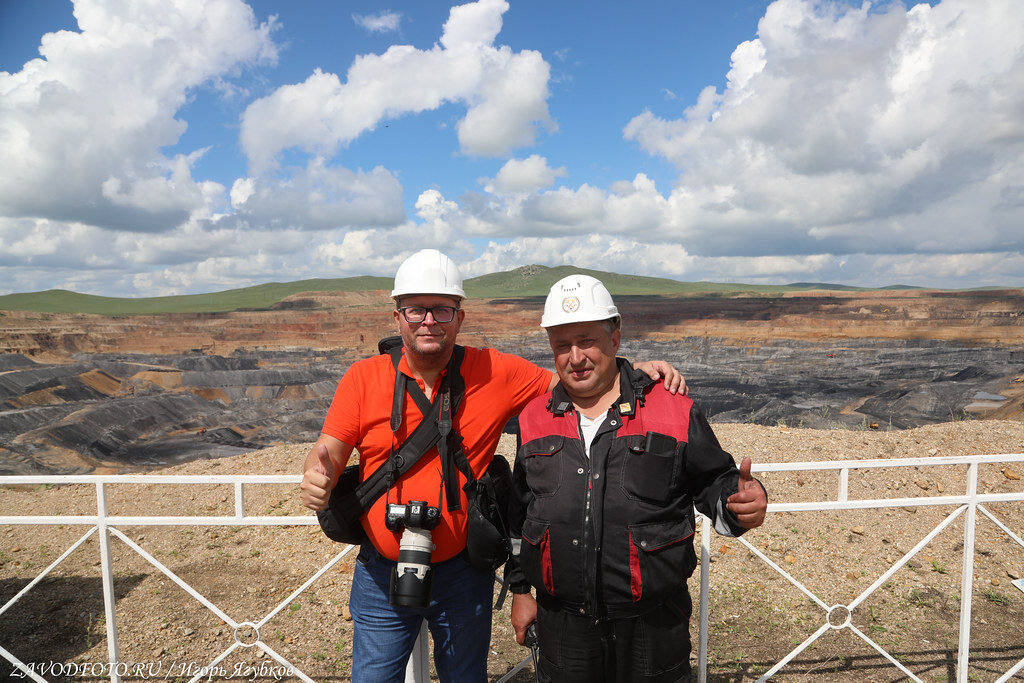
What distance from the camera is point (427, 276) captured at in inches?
91.5

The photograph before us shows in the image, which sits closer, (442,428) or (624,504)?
(624,504)

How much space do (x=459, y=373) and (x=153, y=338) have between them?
3967 cm

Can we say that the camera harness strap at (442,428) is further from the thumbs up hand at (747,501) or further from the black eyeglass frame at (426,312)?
the thumbs up hand at (747,501)

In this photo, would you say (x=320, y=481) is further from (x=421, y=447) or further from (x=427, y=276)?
(x=427, y=276)

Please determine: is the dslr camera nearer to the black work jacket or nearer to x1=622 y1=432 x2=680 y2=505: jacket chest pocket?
the black work jacket

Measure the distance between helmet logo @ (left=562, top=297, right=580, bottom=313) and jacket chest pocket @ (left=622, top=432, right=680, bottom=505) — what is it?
58cm

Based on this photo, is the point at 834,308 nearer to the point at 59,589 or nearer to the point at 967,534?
the point at 967,534

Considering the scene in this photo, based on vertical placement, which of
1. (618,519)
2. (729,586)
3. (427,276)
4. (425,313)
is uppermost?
(427,276)

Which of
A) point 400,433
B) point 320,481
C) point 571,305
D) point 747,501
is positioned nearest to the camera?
point 747,501

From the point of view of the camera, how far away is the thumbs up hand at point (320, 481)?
2074 millimetres

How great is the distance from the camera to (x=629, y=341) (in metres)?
35.0

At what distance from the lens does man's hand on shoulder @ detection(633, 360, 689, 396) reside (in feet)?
7.27

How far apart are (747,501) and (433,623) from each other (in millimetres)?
1447

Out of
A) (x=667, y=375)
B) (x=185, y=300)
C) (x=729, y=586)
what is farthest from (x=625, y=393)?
(x=185, y=300)
